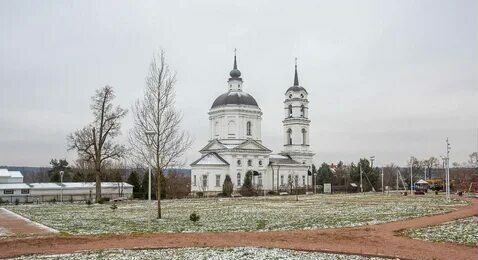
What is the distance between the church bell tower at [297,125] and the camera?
92.8m

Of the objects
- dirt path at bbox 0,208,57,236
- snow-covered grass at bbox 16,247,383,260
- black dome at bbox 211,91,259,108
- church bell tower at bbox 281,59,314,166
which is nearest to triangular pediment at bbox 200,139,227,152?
black dome at bbox 211,91,259,108

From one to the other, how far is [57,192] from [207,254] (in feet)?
182

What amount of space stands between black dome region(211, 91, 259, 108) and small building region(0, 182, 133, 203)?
24967mm

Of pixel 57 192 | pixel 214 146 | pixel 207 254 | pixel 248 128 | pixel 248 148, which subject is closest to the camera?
pixel 207 254

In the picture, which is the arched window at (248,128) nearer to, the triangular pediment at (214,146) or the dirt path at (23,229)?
the triangular pediment at (214,146)

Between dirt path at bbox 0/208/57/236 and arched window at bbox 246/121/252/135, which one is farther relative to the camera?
arched window at bbox 246/121/252/135

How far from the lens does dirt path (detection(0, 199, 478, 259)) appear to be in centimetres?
1545

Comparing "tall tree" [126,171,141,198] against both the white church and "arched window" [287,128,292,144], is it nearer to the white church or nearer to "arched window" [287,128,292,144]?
the white church

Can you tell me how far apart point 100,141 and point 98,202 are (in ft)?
18.5

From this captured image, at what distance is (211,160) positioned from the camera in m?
79.4

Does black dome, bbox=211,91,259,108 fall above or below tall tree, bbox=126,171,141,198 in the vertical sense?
above

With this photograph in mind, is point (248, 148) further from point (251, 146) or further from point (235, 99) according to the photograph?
point (235, 99)

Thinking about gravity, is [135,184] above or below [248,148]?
below

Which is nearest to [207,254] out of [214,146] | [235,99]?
[214,146]
